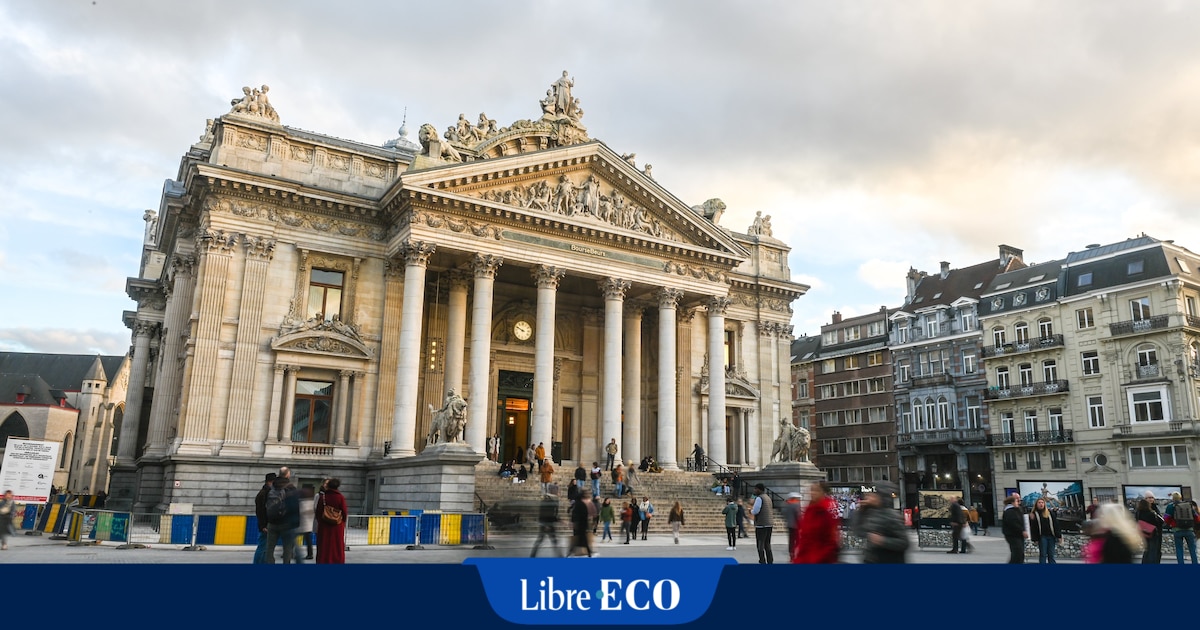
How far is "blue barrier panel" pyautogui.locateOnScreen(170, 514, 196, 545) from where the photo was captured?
2099 cm

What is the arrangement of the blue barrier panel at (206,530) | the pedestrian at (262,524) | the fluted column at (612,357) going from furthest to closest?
1. the fluted column at (612,357)
2. the blue barrier panel at (206,530)
3. the pedestrian at (262,524)

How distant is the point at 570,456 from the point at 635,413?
4423mm

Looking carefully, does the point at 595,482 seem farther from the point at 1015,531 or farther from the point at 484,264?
the point at 1015,531

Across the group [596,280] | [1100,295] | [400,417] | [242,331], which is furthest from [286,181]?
[1100,295]

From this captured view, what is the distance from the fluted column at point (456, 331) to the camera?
3475 centimetres

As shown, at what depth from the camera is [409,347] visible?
32.8 meters

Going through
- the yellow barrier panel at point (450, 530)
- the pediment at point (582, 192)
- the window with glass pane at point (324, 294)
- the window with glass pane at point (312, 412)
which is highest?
the pediment at point (582, 192)

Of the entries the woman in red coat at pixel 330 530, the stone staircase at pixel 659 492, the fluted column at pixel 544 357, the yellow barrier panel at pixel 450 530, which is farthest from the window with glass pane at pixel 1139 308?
the woman in red coat at pixel 330 530

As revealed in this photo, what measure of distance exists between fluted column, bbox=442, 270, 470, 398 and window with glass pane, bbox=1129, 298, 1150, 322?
3956cm

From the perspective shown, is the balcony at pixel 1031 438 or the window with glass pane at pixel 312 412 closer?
the window with glass pane at pixel 312 412

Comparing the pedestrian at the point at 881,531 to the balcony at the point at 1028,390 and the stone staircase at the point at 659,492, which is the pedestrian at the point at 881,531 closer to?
the stone staircase at the point at 659,492

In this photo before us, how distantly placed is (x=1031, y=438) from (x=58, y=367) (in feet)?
334

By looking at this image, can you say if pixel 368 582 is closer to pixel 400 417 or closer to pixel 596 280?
pixel 400 417

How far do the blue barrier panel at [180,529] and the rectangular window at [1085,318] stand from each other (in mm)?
51131
